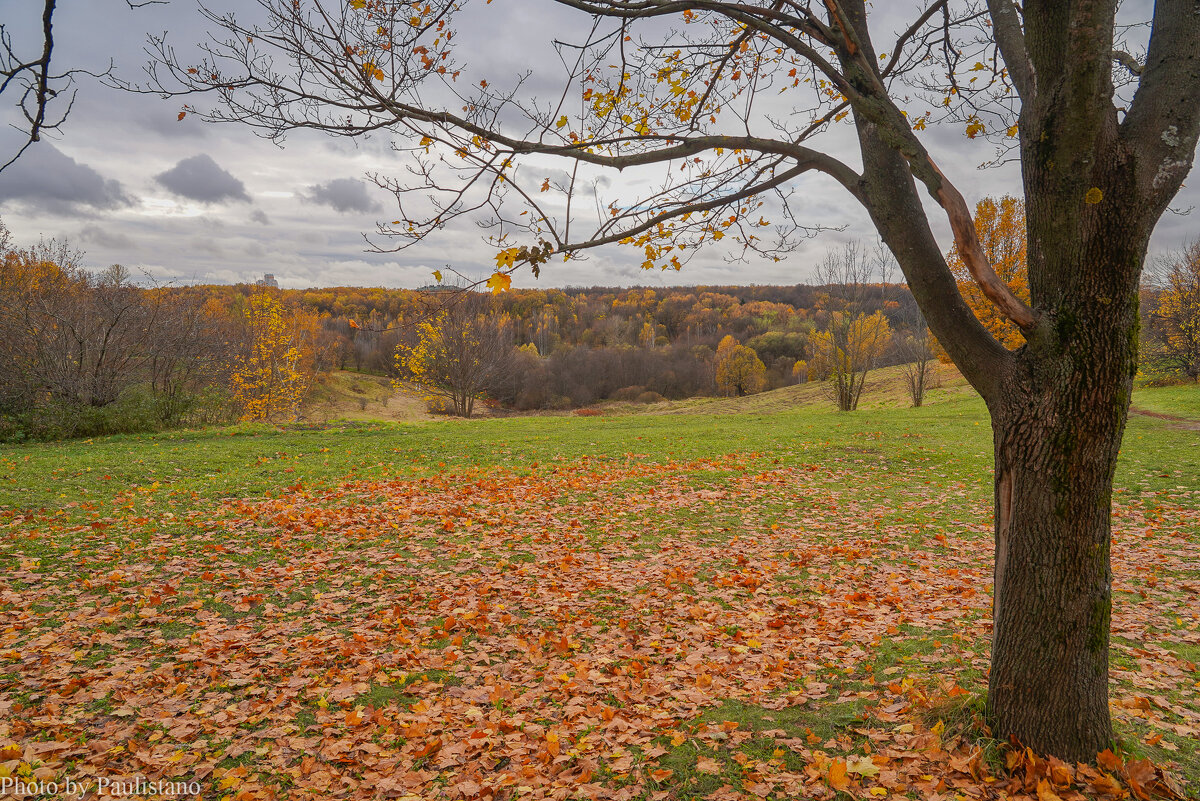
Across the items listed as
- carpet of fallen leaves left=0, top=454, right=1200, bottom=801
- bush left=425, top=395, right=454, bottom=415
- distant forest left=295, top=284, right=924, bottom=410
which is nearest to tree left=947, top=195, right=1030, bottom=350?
distant forest left=295, top=284, right=924, bottom=410

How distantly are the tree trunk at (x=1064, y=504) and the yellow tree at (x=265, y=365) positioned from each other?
101 ft

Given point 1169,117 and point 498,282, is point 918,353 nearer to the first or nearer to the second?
point 1169,117

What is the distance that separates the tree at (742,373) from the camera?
69.2 metres

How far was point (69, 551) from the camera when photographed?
6676 mm

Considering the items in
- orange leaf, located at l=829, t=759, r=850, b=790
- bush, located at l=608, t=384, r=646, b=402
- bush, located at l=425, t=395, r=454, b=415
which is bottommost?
bush, located at l=608, t=384, r=646, b=402

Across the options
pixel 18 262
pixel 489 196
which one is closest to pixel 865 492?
pixel 489 196

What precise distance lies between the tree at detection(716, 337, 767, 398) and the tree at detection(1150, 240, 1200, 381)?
124 feet

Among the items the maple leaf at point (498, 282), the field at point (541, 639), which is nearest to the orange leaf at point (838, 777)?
the field at point (541, 639)

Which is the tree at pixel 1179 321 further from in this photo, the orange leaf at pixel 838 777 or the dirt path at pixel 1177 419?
the orange leaf at pixel 838 777

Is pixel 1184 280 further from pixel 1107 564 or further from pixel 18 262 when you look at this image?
pixel 18 262

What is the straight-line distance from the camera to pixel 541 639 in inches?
205

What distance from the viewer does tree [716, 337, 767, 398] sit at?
69.2 m

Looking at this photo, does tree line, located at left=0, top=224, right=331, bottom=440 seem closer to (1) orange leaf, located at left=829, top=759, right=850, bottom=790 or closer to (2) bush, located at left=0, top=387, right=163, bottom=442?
(2) bush, located at left=0, top=387, right=163, bottom=442

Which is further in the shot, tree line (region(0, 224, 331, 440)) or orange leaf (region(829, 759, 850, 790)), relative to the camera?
tree line (region(0, 224, 331, 440))
